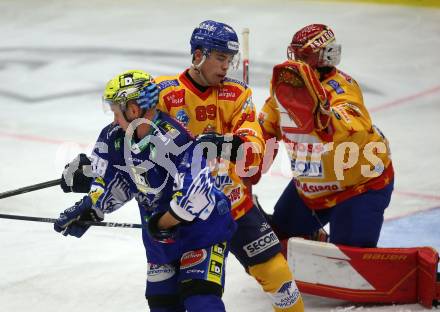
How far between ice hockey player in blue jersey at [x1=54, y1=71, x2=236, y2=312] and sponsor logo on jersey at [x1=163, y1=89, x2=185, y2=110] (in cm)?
49

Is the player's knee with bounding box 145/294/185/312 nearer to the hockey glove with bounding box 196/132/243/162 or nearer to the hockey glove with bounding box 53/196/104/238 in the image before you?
the hockey glove with bounding box 53/196/104/238

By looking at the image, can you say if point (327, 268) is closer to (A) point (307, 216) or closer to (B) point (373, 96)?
(A) point (307, 216)

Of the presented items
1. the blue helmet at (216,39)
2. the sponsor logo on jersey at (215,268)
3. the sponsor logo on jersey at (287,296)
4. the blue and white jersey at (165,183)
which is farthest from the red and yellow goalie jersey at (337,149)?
the sponsor logo on jersey at (215,268)

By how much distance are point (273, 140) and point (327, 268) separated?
0.68 metres

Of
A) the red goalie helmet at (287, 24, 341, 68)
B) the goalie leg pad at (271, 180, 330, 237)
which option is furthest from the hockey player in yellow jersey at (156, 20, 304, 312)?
the goalie leg pad at (271, 180, 330, 237)

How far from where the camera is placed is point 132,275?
5.19m

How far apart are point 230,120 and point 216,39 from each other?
35 cm

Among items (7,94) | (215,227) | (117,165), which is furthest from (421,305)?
(7,94)

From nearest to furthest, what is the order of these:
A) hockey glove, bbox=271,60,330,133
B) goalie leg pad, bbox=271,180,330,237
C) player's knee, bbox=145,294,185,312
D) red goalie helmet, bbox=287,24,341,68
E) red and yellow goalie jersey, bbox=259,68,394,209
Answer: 1. player's knee, bbox=145,294,185,312
2. hockey glove, bbox=271,60,330,133
3. red and yellow goalie jersey, bbox=259,68,394,209
4. red goalie helmet, bbox=287,24,341,68
5. goalie leg pad, bbox=271,180,330,237

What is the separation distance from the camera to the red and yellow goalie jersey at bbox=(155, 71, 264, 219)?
416 cm

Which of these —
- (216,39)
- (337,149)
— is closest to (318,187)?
(337,149)

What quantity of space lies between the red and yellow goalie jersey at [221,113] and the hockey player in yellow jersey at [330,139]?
0.36 meters

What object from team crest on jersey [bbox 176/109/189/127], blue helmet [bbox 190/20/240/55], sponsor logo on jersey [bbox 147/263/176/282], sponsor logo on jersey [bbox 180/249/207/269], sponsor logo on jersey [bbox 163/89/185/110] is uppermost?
blue helmet [bbox 190/20/240/55]

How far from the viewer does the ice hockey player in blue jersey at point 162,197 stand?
356 cm
